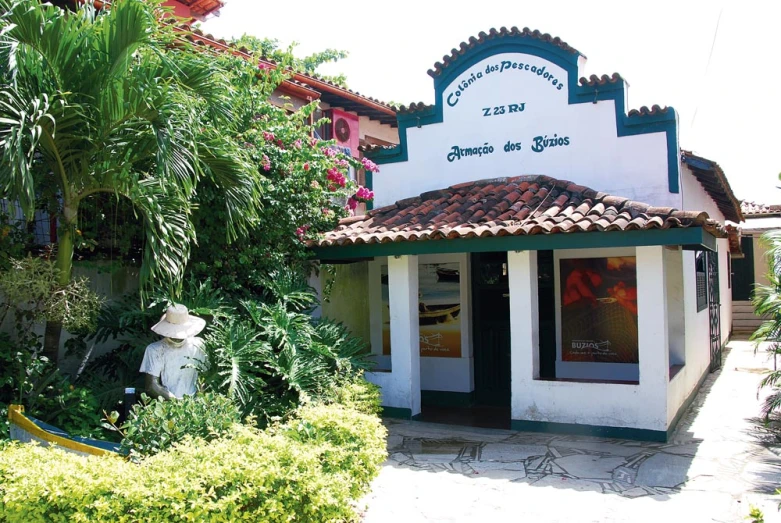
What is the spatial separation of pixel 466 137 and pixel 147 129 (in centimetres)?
524

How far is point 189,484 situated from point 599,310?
736 centimetres

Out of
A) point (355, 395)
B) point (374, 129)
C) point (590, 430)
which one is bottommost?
point (590, 430)

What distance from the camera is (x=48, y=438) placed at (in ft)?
18.0

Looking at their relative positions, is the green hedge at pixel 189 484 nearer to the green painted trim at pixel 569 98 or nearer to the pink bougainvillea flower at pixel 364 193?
the pink bougainvillea flower at pixel 364 193

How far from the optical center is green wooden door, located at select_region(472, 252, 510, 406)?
11.0 meters

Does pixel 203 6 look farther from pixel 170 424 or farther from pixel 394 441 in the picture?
pixel 170 424

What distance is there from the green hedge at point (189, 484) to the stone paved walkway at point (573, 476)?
49.2 inches

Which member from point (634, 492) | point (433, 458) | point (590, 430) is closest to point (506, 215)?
point (590, 430)

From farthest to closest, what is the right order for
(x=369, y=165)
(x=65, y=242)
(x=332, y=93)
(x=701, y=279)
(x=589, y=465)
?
1. (x=332, y=93)
2. (x=701, y=279)
3. (x=369, y=165)
4. (x=589, y=465)
5. (x=65, y=242)

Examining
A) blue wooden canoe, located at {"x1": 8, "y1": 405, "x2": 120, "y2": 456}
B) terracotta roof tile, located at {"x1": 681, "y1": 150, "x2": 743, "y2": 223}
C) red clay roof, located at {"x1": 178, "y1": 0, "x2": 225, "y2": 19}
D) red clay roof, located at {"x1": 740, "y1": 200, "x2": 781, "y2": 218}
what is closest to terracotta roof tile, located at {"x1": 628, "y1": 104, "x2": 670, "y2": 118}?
terracotta roof tile, located at {"x1": 681, "y1": 150, "x2": 743, "y2": 223}

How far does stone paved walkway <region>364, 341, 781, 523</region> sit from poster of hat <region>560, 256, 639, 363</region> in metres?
1.44

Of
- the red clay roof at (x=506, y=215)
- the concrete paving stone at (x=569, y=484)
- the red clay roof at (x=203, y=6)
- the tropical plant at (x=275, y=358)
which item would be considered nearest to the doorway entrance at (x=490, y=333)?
the red clay roof at (x=506, y=215)

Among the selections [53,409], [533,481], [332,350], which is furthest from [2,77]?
[533,481]

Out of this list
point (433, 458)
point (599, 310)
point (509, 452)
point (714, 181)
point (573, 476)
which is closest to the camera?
point (573, 476)
